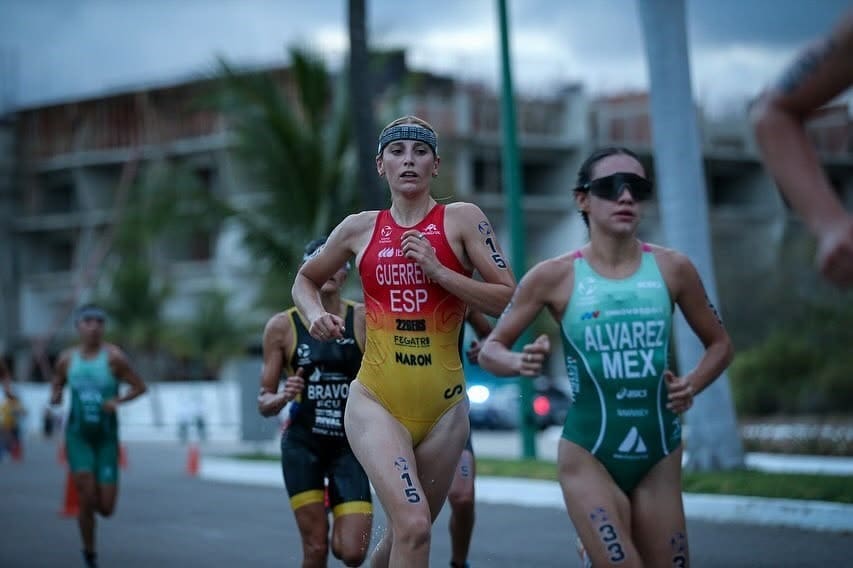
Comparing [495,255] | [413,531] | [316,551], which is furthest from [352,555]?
[495,255]

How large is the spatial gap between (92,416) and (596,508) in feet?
25.1

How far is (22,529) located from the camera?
46.7 feet

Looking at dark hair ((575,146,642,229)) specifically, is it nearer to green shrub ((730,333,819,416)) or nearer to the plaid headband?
the plaid headband

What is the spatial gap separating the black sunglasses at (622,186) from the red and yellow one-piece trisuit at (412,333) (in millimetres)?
883

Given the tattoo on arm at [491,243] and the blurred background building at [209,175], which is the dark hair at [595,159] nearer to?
the tattoo on arm at [491,243]

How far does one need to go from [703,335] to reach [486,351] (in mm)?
970

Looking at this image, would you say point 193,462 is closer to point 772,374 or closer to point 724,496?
point 772,374

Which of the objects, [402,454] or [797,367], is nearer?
[402,454]

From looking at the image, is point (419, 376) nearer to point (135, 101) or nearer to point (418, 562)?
point (418, 562)

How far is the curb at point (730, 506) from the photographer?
37.6 feet

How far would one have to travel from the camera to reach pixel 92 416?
11.7 meters

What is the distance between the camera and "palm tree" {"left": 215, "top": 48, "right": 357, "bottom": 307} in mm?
24000

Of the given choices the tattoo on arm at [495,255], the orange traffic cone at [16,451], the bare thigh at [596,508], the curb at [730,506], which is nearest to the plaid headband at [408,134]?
the tattoo on arm at [495,255]

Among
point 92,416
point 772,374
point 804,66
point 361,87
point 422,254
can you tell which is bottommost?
point 92,416
